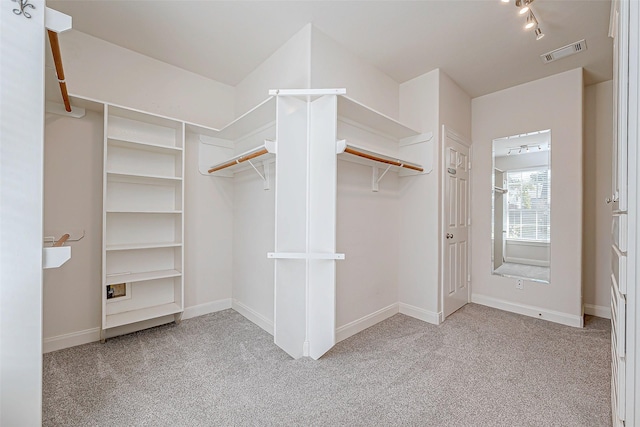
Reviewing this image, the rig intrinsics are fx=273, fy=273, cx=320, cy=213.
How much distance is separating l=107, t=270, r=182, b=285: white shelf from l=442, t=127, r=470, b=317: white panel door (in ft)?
9.09

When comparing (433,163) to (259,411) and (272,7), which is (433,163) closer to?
(272,7)

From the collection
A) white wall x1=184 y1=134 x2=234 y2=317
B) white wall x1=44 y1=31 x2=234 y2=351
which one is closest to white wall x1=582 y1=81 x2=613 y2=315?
white wall x1=184 y1=134 x2=234 y2=317

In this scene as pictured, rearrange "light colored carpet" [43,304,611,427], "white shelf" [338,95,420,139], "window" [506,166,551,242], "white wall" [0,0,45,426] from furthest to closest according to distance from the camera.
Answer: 1. "window" [506,166,551,242]
2. "white shelf" [338,95,420,139]
3. "light colored carpet" [43,304,611,427]
4. "white wall" [0,0,45,426]

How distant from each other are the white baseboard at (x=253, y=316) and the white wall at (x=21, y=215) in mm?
1702

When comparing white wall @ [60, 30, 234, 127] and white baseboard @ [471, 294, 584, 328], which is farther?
white baseboard @ [471, 294, 584, 328]

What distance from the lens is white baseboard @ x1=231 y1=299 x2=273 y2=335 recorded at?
258 cm

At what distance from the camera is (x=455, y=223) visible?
126 inches

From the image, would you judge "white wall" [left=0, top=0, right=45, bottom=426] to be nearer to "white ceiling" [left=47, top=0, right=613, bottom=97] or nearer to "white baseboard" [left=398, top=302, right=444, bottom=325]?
"white ceiling" [left=47, top=0, right=613, bottom=97]

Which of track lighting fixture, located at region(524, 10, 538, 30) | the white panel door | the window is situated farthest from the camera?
the window

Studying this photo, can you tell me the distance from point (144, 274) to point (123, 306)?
1.13ft

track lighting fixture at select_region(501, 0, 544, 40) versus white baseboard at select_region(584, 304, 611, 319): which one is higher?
track lighting fixture at select_region(501, 0, 544, 40)

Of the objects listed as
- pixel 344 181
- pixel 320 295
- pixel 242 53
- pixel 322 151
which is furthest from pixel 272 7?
pixel 320 295

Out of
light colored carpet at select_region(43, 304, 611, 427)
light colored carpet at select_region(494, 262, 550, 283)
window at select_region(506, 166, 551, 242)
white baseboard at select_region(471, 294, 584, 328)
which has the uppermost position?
window at select_region(506, 166, 551, 242)

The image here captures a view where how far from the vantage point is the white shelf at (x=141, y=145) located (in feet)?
7.70
